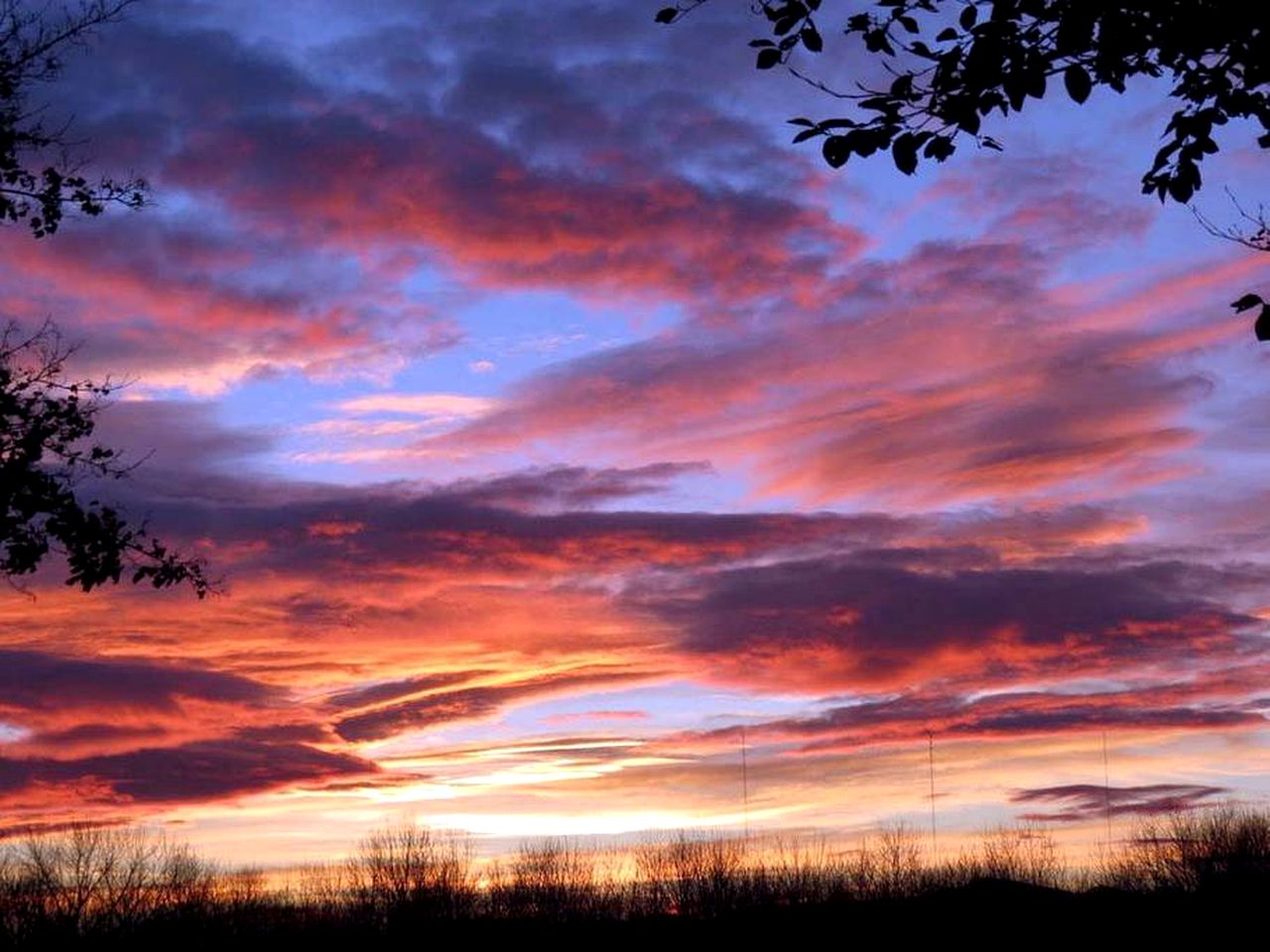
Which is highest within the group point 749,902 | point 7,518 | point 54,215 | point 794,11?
point 54,215

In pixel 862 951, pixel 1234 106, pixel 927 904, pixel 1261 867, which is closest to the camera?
pixel 1234 106

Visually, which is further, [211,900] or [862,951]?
[211,900]

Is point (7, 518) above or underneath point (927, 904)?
above

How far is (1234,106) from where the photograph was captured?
11.1m

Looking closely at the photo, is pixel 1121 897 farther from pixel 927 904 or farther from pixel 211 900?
pixel 211 900

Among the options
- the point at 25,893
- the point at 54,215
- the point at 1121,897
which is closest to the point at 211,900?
the point at 25,893

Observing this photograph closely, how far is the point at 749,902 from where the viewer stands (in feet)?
177

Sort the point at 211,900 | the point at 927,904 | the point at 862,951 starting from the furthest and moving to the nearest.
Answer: the point at 211,900 → the point at 927,904 → the point at 862,951

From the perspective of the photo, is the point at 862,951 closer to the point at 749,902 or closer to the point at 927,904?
the point at 927,904

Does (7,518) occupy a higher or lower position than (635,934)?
higher

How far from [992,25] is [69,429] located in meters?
14.1

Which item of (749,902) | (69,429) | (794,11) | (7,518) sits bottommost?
(749,902)

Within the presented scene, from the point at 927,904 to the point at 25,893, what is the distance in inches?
868

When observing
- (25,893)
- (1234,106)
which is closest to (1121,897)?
(25,893)
